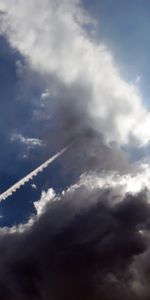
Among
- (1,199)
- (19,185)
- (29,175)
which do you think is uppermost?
(29,175)

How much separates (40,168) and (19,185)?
2290cm

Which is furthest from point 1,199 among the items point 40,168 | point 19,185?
point 40,168

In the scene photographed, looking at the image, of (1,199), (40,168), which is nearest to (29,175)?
(40,168)

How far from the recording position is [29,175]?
4412 inches

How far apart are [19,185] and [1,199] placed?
15946 millimetres

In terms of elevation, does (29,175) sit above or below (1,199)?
above

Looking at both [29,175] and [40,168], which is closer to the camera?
[29,175]

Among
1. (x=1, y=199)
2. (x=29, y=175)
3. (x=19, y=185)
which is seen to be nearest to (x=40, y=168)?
(x=29, y=175)

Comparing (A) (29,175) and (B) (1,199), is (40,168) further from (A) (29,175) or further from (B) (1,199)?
(B) (1,199)

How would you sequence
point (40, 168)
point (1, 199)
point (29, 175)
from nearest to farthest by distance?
point (1, 199) → point (29, 175) → point (40, 168)

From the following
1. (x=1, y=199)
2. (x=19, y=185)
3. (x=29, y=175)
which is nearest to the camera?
(x=1, y=199)

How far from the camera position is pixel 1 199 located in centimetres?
8425

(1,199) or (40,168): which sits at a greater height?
(40,168)

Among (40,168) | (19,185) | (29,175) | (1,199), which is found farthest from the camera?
(40,168)
